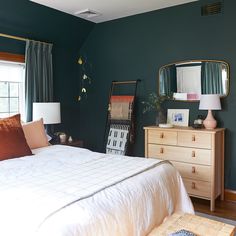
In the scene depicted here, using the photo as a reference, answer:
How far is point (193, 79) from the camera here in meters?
3.67

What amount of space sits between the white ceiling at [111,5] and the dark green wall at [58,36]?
20cm

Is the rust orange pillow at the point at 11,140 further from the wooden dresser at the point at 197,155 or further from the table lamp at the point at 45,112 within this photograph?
the wooden dresser at the point at 197,155

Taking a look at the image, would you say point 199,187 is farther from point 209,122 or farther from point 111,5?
point 111,5

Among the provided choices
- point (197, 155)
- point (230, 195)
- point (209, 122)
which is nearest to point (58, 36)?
point (209, 122)

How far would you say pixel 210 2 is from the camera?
11.5ft

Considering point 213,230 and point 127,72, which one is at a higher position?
point 127,72

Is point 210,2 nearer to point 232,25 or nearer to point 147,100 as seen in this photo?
point 232,25

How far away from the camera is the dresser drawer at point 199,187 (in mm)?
3205

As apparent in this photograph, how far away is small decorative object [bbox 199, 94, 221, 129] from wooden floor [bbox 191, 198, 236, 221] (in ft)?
3.18

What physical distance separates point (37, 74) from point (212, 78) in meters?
2.58

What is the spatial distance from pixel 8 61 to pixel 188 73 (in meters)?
2.57

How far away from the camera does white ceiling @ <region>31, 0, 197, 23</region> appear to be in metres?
3.57

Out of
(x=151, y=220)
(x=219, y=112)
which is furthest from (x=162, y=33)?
(x=151, y=220)

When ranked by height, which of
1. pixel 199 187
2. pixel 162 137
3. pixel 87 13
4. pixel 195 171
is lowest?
pixel 199 187
